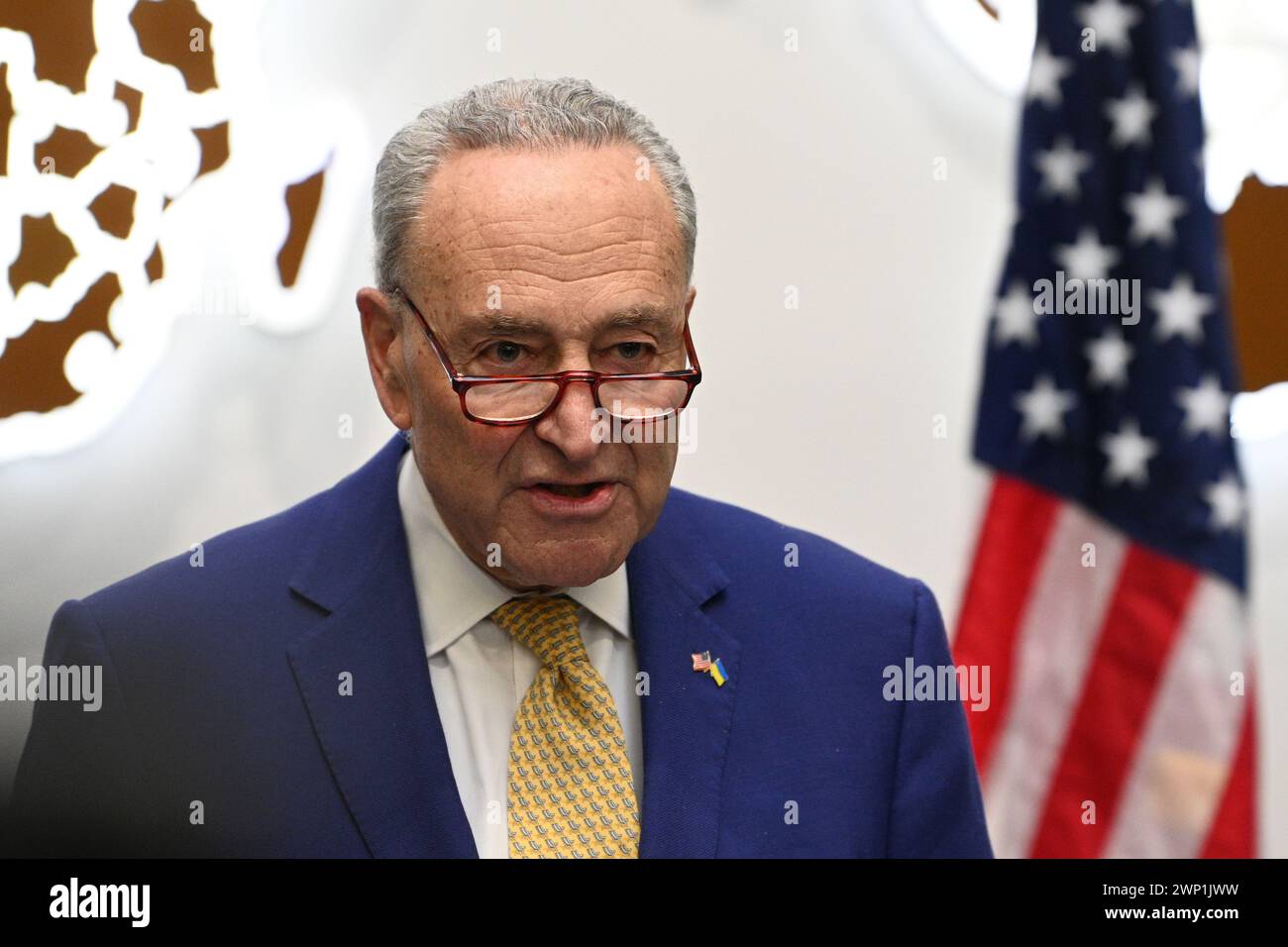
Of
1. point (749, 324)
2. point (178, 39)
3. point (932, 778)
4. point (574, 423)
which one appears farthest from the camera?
point (749, 324)

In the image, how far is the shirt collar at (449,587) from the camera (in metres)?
1.82

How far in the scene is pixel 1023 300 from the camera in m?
2.59

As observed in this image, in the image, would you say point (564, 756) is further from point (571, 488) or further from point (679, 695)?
point (571, 488)

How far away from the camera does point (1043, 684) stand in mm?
2629

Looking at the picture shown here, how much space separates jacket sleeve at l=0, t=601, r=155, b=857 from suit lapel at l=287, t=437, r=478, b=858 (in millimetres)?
269

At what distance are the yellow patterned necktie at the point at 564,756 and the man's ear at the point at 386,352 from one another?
28 centimetres

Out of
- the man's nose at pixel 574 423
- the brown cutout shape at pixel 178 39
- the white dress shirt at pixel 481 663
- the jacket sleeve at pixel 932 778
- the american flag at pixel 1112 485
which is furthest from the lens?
the american flag at pixel 1112 485

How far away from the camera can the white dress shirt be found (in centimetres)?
179

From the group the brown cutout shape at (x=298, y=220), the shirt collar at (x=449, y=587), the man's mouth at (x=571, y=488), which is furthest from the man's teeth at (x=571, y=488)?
the brown cutout shape at (x=298, y=220)

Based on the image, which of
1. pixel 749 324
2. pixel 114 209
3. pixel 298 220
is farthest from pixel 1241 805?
pixel 114 209

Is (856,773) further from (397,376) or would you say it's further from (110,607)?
(110,607)

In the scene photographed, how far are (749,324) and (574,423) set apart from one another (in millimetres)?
935

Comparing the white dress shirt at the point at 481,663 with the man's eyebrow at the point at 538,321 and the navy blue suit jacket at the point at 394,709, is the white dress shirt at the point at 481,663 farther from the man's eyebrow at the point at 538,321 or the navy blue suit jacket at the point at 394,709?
the man's eyebrow at the point at 538,321
